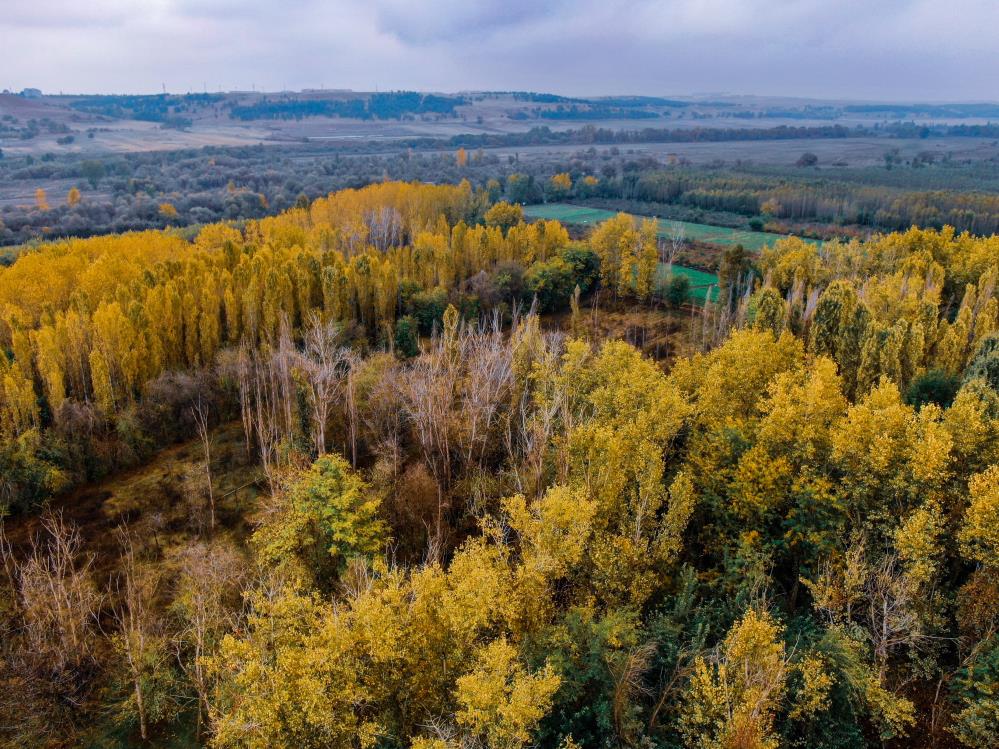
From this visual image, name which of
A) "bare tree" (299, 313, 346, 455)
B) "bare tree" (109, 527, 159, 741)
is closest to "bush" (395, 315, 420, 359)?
"bare tree" (299, 313, 346, 455)

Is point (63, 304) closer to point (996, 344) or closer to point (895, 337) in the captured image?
point (895, 337)

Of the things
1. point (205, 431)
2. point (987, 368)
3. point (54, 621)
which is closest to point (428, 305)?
point (205, 431)

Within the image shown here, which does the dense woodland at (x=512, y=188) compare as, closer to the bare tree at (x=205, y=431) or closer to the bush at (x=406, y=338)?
the bush at (x=406, y=338)

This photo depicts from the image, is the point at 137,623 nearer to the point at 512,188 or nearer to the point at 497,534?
the point at 497,534

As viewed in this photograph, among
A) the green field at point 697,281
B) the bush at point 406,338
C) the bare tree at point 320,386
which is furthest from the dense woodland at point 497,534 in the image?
the green field at point 697,281

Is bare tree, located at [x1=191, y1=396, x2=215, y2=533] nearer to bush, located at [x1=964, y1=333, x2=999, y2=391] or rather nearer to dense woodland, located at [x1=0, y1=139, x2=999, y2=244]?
bush, located at [x1=964, y1=333, x2=999, y2=391]

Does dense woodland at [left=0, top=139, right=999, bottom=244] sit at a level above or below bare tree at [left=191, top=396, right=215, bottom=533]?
above

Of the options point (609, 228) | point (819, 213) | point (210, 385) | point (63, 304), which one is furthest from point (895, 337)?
point (819, 213)
